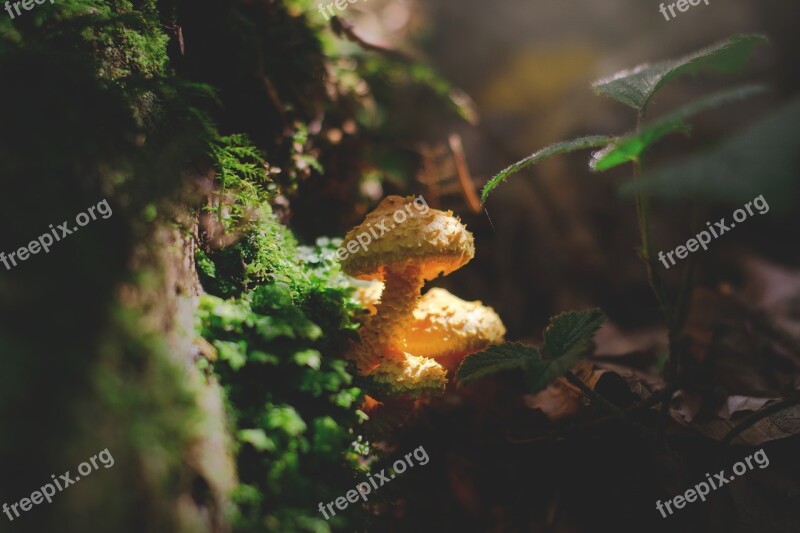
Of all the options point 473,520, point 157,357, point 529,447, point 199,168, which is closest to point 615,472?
point 529,447

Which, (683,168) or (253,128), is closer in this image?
(683,168)

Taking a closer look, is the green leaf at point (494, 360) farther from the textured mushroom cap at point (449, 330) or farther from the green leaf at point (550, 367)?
the textured mushroom cap at point (449, 330)

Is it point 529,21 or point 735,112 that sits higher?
point 529,21

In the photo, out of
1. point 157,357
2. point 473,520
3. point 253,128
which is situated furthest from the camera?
point 253,128

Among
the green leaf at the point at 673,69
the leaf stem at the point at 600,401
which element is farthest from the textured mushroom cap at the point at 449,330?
the green leaf at the point at 673,69

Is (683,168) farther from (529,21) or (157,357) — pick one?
(529,21)

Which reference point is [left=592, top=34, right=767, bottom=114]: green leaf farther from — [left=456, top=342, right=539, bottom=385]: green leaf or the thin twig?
the thin twig

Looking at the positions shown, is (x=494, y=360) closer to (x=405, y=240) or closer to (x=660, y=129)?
(x=405, y=240)
